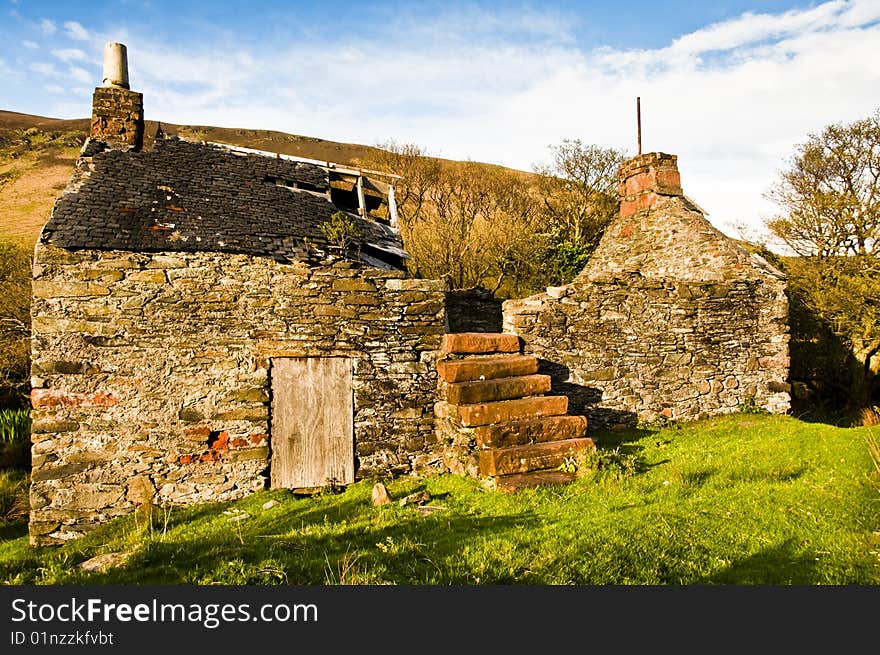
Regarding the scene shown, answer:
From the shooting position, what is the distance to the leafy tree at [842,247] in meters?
13.9

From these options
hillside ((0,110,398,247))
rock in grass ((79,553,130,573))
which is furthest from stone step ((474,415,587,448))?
hillside ((0,110,398,247))

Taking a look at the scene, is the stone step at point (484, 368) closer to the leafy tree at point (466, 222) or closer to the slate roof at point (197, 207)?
the slate roof at point (197, 207)

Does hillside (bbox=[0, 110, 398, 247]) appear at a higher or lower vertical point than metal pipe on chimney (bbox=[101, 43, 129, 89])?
higher

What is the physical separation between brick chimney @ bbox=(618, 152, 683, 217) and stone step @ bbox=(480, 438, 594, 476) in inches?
332

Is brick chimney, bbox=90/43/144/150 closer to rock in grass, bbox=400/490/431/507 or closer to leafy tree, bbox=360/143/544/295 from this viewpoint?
rock in grass, bbox=400/490/431/507

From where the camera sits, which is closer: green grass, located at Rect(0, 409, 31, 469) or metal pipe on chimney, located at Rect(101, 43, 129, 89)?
metal pipe on chimney, located at Rect(101, 43, 129, 89)

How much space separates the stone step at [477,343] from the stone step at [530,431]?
1501 mm

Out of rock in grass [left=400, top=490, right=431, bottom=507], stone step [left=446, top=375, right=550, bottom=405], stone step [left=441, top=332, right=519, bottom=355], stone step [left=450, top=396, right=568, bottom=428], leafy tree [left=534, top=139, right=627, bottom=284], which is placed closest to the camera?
rock in grass [left=400, top=490, right=431, bottom=507]

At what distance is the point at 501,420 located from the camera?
703 centimetres

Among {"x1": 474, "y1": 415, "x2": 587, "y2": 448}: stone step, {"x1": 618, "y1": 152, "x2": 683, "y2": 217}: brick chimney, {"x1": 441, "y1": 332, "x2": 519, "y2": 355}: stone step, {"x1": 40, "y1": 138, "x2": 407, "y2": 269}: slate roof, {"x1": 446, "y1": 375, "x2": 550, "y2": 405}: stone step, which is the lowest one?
{"x1": 474, "y1": 415, "x2": 587, "y2": 448}: stone step

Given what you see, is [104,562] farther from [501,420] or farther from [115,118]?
[115,118]

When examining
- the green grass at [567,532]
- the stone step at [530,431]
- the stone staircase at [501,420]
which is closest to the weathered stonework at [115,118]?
the green grass at [567,532]

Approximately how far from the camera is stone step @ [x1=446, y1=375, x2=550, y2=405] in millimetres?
7250

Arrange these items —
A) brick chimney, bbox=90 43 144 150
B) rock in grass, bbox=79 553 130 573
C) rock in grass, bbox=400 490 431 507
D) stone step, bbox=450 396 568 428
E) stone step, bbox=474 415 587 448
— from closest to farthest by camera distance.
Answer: rock in grass, bbox=79 553 130 573
rock in grass, bbox=400 490 431 507
stone step, bbox=474 415 587 448
stone step, bbox=450 396 568 428
brick chimney, bbox=90 43 144 150
